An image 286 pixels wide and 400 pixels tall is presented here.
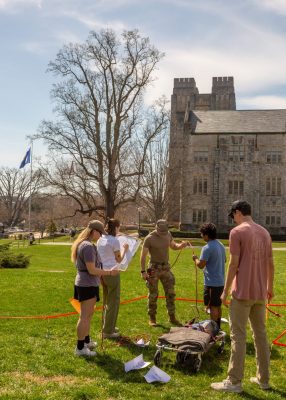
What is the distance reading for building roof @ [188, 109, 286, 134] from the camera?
55844mm

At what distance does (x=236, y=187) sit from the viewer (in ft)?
182

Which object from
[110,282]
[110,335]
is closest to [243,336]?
[110,282]

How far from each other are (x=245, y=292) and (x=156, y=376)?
1678mm

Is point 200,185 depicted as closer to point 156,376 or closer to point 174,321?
point 174,321

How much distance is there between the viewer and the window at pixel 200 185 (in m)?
56.1

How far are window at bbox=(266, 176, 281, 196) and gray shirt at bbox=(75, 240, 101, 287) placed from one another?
165 ft

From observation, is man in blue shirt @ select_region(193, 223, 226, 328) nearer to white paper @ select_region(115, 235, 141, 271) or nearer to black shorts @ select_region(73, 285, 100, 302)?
white paper @ select_region(115, 235, 141, 271)

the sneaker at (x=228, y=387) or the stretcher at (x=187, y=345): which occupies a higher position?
the stretcher at (x=187, y=345)

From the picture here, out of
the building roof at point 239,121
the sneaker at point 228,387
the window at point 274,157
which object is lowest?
the sneaker at point 228,387

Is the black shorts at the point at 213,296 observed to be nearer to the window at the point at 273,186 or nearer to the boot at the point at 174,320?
the boot at the point at 174,320

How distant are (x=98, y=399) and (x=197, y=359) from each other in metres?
1.78

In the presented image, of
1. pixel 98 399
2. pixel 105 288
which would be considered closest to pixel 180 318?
pixel 105 288

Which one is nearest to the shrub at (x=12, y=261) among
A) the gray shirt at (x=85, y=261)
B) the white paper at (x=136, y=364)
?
the gray shirt at (x=85, y=261)

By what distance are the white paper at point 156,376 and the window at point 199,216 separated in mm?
49634
